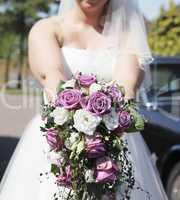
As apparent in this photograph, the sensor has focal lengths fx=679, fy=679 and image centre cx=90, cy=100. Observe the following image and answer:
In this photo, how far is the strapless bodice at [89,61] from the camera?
3561 mm

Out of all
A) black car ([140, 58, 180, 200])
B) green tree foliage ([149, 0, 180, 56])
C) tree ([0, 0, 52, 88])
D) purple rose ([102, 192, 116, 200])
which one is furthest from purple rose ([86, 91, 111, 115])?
tree ([0, 0, 52, 88])

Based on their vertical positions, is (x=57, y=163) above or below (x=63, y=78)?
below

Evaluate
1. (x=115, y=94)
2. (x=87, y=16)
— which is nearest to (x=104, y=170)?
(x=115, y=94)

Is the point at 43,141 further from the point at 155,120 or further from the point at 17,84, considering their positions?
the point at 17,84

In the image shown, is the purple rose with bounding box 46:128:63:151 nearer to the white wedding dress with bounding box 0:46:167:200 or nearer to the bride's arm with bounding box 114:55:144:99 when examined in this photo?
the white wedding dress with bounding box 0:46:167:200

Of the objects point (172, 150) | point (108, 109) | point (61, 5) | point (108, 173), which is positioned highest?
point (61, 5)

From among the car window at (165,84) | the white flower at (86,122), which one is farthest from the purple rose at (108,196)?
the car window at (165,84)

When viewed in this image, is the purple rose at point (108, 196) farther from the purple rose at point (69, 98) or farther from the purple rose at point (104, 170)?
the purple rose at point (69, 98)

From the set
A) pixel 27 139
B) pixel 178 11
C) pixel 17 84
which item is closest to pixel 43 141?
pixel 27 139

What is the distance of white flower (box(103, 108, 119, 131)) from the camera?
9.28 ft

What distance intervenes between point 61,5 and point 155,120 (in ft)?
10.8

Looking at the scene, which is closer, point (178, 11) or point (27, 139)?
point (27, 139)

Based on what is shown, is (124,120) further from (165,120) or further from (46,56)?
(165,120)

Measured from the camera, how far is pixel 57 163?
116 inches
